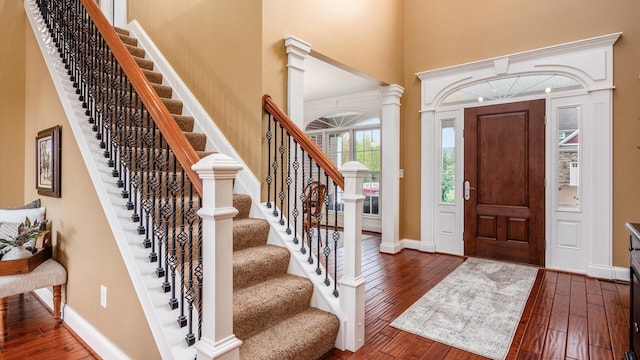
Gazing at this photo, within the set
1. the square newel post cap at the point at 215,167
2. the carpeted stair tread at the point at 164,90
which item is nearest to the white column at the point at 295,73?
the carpeted stair tread at the point at 164,90

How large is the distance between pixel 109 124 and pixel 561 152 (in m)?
4.63

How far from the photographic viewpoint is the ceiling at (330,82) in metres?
4.62

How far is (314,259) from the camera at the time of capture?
256 centimetres

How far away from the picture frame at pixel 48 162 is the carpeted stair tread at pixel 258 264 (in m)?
1.70

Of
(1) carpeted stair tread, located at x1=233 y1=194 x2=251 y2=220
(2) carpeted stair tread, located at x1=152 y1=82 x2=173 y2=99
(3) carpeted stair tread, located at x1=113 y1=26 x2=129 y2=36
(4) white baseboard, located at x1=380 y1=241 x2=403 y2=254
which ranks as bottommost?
(4) white baseboard, located at x1=380 y1=241 x2=403 y2=254

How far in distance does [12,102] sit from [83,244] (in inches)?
98.3

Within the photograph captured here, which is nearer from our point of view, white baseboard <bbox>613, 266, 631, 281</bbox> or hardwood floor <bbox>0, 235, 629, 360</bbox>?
hardwood floor <bbox>0, 235, 629, 360</bbox>

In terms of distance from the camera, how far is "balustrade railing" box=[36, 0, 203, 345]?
1.69 metres

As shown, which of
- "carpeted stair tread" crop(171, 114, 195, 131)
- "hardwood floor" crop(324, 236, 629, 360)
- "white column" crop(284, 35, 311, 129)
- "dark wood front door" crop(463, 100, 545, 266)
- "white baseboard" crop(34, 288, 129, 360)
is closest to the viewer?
"white baseboard" crop(34, 288, 129, 360)

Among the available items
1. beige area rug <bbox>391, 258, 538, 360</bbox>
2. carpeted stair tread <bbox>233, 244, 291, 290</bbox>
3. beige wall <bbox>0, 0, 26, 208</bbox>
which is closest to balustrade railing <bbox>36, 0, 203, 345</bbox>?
carpeted stair tread <bbox>233, 244, 291, 290</bbox>

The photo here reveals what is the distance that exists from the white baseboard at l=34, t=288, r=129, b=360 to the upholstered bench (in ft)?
0.47

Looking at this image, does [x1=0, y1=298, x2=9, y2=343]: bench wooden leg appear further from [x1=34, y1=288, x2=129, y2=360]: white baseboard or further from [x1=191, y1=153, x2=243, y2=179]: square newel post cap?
[x1=191, y1=153, x2=243, y2=179]: square newel post cap

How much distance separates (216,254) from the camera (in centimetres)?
148

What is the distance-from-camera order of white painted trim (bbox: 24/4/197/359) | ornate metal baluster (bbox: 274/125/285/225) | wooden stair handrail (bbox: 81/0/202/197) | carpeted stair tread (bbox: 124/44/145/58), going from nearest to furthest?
wooden stair handrail (bbox: 81/0/202/197), white painted trim (bbox: 24/4/197/359), ornate metal baluster (bbox: 274/125/285/225), carpeted stair tread (bbox: 124/44/145/58)
